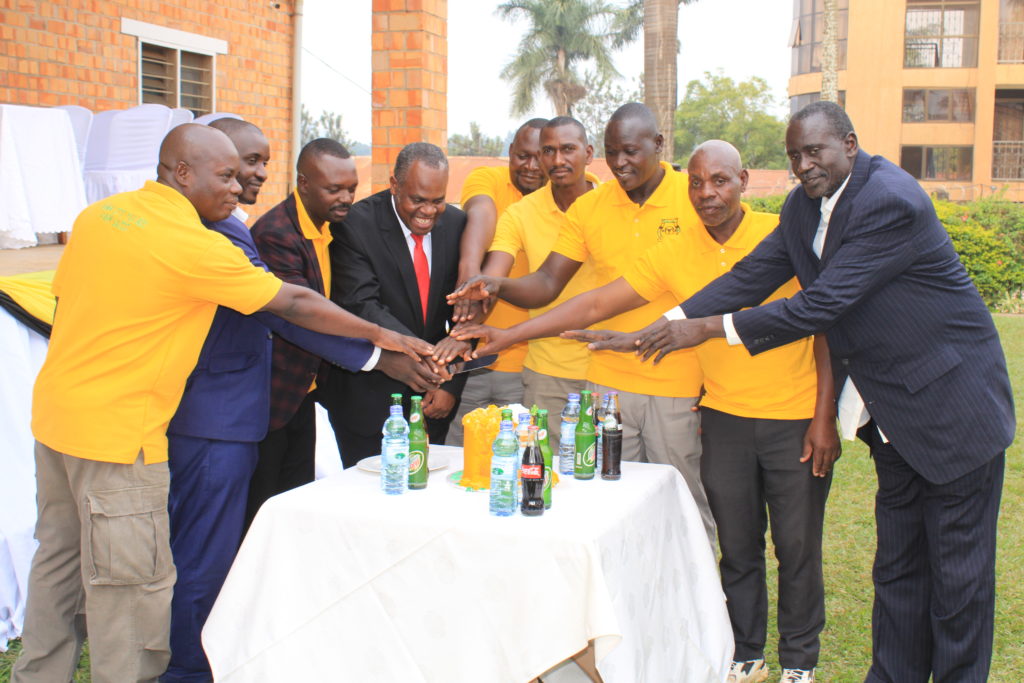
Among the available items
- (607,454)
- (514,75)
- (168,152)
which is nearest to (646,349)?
(607,454)

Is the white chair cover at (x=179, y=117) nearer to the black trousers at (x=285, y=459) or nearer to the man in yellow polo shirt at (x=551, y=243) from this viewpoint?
the man in yellow polo shirt at (x=551, y=243)

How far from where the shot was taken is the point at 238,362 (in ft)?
12.9

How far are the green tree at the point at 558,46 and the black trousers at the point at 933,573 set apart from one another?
1670 inches

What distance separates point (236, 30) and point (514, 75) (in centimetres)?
3272

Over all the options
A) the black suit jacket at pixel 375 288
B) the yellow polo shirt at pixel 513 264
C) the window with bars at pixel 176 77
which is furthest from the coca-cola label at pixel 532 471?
the window with bars at pixel 176 77

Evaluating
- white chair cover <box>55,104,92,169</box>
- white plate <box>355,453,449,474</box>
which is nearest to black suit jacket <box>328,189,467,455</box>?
white plate <box>355,453,449,474</box>

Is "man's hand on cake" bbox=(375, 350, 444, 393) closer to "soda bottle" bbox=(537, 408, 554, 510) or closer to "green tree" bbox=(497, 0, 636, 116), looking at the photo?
"soda bottle" bbox=(537, 408, 554, 510)

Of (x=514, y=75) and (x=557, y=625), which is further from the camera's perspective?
(x=514, y=75)

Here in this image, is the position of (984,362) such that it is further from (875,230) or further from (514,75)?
(514,75)

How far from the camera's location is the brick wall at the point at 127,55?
36.1 feet

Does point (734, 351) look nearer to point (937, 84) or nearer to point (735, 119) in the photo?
point (937, 84)

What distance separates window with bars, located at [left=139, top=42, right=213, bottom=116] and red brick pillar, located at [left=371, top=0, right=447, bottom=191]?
282 inches

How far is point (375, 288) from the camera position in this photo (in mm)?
4516

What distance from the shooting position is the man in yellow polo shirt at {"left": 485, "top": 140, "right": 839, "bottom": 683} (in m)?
3.99
